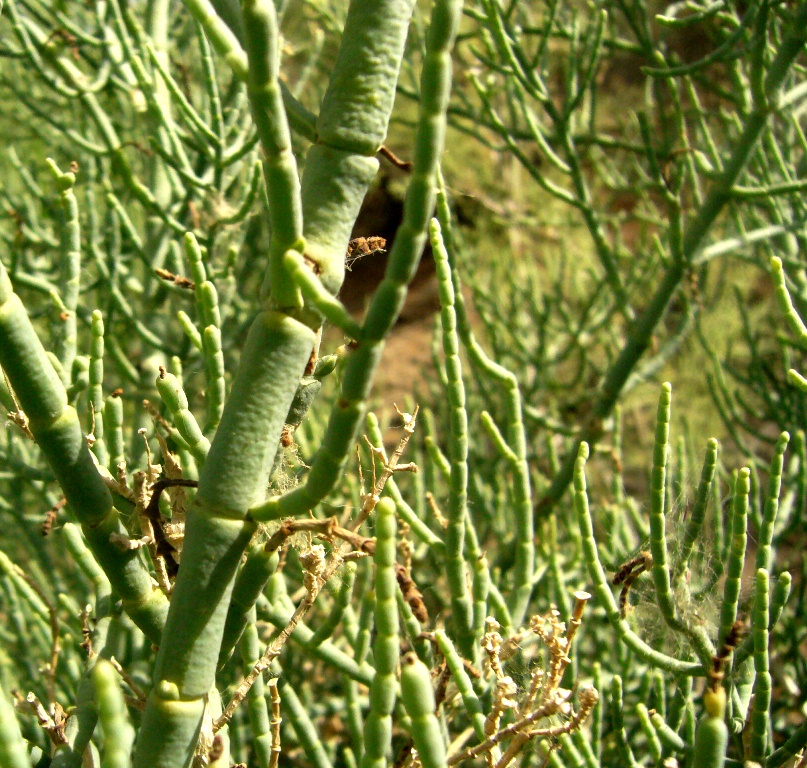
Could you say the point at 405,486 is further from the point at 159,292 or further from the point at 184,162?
the point at 184,162

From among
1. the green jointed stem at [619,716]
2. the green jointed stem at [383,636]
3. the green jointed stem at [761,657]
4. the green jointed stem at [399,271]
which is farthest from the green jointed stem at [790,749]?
the green jointed stem at [399,271]

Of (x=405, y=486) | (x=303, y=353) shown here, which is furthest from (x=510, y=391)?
(x=405, y=486)

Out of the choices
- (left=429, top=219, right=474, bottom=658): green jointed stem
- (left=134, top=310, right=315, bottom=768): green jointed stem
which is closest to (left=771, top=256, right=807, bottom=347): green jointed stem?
(left=429, top=219, right=474, bottom=658): green jointed stem

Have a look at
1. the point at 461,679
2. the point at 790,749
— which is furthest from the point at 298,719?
the point at 790,749

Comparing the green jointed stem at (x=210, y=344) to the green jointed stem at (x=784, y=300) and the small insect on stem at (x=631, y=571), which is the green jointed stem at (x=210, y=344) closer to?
the small insect on stem at (x=631, y=571)

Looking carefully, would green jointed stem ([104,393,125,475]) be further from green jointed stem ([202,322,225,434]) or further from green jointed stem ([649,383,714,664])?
green jointed stem ([649,383,714,664])

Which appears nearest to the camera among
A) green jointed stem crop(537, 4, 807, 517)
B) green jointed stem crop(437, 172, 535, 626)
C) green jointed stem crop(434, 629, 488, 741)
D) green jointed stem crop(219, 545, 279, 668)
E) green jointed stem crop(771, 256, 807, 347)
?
green jointed stem crop(219, 545, 279, 668)

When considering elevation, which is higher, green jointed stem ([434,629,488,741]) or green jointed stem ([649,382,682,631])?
green jointed stem ([649,382,682,631])
